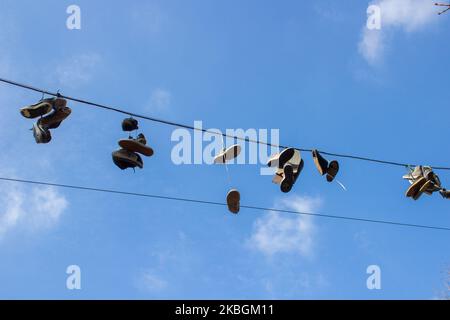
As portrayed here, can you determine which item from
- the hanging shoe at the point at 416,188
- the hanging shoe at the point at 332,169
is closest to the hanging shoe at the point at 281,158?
the hanging shoe at the point at 332,169

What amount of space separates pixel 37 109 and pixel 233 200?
1.85m

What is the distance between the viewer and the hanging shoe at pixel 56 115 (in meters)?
5.31

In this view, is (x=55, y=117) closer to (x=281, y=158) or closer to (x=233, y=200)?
(x=233, y=200)

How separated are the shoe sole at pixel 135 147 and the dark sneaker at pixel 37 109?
67 centimetres

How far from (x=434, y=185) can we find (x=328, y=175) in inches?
43.7

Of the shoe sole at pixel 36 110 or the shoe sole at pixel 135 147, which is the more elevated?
the shoe sole at pixel 36 110

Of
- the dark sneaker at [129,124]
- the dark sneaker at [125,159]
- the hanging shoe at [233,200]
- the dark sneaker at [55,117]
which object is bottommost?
the hanging shoe at [233,200]

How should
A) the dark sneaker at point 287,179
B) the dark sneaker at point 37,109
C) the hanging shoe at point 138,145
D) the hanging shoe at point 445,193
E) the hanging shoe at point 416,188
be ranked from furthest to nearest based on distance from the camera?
the hanging shoe at point 445,193 → the hanging shoe at point 416,188 → the dark sneaker at point 287,179 → the hanging shoe at point 138,145 → the dark sneaker at point 37,109

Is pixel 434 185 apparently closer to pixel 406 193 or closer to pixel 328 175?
pixel 406 193

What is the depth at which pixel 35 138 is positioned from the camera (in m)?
5.27

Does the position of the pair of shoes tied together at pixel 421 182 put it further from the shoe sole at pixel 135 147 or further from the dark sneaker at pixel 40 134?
the dark sneaker at pixel 40 134
